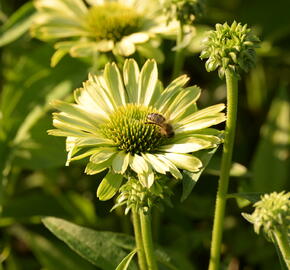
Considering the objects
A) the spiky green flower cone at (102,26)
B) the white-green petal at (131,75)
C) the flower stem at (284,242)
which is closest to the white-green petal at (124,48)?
the spiky green flower cone at (102,26)

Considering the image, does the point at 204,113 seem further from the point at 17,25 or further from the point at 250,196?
the point at 17,25

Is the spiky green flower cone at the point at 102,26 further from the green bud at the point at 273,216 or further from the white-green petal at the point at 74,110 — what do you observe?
the green bud at the point at 273,216

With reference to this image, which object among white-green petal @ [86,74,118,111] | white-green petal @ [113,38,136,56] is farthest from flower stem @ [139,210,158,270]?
white-green petal @ [113,38,136,56]

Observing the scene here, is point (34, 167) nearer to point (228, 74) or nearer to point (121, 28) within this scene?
point (121, 28)

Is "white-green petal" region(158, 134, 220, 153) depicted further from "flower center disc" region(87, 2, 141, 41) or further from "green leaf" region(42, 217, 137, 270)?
"flower center disc" region(87, 2, 141, 41)

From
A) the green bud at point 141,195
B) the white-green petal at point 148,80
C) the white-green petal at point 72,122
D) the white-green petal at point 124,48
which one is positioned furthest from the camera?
the white-green petal at point 124,48
